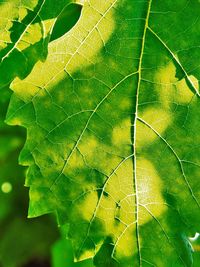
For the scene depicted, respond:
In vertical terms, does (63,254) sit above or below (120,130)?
below

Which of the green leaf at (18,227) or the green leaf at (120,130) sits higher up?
the green leaf at (120,130)

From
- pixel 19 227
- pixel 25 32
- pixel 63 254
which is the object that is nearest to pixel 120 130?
pixel 25 32

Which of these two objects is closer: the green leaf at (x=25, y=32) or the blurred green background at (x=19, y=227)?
the green leaf at (x=25, y=32)

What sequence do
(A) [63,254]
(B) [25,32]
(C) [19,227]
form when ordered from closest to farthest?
(B) [25,32] < (A) [63,254] < (C) [19,227]

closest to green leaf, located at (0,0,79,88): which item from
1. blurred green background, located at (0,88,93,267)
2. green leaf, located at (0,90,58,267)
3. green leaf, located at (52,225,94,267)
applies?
green leaf, located at (52,225,94,267)

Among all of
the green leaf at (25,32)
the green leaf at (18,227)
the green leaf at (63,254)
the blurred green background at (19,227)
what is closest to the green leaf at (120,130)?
the green leaf at (25,32)

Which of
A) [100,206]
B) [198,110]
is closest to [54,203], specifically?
[100,206]

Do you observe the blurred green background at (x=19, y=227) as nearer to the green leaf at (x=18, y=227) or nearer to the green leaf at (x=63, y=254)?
the green leaf at (x=18, y=227)

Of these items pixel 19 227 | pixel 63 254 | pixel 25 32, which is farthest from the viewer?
pixel 19 227

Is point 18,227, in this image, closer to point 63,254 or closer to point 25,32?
point 63,254
